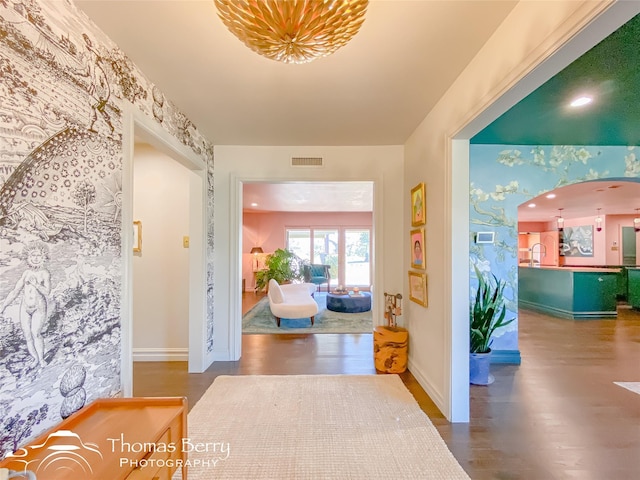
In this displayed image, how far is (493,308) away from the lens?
8.61ft

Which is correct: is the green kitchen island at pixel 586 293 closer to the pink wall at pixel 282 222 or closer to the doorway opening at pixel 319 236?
the doorway opening at pixel 319 236

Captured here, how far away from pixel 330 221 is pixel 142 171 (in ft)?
20.2

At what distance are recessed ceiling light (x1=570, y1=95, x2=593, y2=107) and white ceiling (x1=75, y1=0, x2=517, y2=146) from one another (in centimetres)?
108

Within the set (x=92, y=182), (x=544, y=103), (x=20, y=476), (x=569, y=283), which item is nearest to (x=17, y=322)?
(x=20, y=476)

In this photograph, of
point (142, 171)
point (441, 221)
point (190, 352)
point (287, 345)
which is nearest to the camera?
point (441, 221)

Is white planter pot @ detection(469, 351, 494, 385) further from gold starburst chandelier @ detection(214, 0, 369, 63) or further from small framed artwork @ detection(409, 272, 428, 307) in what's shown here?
gold starburst chandelier @ detection(214, 0, 369, 63)

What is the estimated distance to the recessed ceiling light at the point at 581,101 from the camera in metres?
2.11

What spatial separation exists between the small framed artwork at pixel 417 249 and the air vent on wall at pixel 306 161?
1.33m

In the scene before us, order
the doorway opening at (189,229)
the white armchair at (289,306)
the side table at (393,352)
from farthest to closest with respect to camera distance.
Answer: the white armchair at (289,306) → the side table at (393,352) → the doorway opening at (189,229)

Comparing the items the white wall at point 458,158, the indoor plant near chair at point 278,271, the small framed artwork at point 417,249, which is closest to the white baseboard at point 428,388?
the white wall at point 458,158

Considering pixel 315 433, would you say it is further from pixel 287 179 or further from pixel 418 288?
pixel 287 179

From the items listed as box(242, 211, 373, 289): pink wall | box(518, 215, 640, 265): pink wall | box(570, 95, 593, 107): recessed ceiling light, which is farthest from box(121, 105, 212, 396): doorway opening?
box(518, 215, 640, 265): pink wall

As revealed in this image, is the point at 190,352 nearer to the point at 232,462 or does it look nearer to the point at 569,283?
the point at 232,462

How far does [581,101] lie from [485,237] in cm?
151
